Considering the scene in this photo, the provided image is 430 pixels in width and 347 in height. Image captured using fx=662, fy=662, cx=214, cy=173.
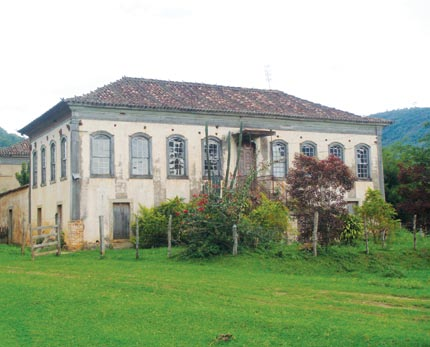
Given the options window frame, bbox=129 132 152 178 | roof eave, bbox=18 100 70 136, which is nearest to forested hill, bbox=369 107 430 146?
roof eave, bbox=18 100 70 136

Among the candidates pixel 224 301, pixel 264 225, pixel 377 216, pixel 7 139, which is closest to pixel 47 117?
pixel 264 225

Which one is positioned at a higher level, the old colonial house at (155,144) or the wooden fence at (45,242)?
the old colonial house at (155,144)

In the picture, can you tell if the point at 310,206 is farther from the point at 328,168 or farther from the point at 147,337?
the point at 147,337

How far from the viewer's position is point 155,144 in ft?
100

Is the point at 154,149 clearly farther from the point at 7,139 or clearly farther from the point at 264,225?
the point at 7,139

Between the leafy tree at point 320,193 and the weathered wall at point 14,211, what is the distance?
1852 centimetres

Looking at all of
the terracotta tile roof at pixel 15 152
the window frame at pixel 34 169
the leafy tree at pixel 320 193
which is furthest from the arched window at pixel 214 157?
the terracotta tile roof at pixel 15 152

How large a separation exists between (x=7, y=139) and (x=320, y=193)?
6130 centimetres

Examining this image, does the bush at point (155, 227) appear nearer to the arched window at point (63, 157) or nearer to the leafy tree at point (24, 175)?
the arched window at point (63, 157)

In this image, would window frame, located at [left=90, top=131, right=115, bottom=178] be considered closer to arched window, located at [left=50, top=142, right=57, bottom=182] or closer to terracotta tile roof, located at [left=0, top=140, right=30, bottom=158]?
arched window, located at [left=50, top=142, right=57, bottom=182]

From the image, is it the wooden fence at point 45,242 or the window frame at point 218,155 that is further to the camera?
the window frame at point 218,155

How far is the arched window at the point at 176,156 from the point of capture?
3088cm

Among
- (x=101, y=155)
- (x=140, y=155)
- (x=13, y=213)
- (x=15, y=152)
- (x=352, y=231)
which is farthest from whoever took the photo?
(x=15, y=152)

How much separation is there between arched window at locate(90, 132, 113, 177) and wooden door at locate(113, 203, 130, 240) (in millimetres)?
1525
